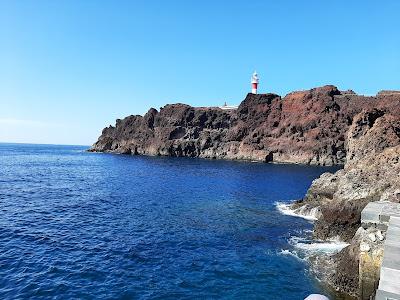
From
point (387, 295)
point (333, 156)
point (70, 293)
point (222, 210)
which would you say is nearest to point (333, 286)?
point (387, 295)

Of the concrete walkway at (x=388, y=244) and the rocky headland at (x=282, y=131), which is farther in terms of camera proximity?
the rocky headland at (x=282, y=131)

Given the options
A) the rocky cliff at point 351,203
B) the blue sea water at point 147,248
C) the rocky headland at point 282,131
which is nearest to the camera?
the rocky cliff at point 351,203

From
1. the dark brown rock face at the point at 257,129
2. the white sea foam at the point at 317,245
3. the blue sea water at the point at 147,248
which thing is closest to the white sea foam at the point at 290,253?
the blue sea water at the point at 147,248

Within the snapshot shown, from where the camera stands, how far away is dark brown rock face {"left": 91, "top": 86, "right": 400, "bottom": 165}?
402ft

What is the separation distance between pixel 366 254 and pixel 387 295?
6.05 metres

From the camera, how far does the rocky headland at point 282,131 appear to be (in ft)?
193

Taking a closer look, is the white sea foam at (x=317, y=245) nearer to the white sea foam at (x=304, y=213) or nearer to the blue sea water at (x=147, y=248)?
the blue sea water at (x=147, y=248)

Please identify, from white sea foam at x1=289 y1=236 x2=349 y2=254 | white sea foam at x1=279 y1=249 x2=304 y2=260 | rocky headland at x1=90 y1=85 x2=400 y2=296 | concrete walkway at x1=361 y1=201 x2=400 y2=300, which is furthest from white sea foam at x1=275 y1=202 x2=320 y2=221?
concrete walkway at x1=361 y1=201 x2=400 y2=300

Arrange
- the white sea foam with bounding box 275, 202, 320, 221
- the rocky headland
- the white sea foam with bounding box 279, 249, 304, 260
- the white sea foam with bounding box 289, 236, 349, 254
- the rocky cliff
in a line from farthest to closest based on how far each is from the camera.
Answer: the rocky headland
the white sea foam with bounding box 275, 202, 320, 221
the white sea foam with bounding box 289, 236, 349, 254
the white sea foam with bounding box 279, 249, 304, 260
the rocky cliff

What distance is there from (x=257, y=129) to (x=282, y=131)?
10.4 meters

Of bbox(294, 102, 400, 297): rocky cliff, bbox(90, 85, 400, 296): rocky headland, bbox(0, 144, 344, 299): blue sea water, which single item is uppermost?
bbox(90, 85, 400, 296): rocky headland

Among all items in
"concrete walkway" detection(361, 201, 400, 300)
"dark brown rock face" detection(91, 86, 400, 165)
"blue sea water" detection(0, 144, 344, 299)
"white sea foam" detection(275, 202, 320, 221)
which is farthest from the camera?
"dark brown rock face" detection(91, 86, 400, 165)

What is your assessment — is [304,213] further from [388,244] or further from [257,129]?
[257,129]

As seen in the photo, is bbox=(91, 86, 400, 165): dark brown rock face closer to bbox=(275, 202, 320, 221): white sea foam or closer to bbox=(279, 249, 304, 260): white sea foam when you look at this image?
bbox=(275, 202, 320, 221): white sea foam
